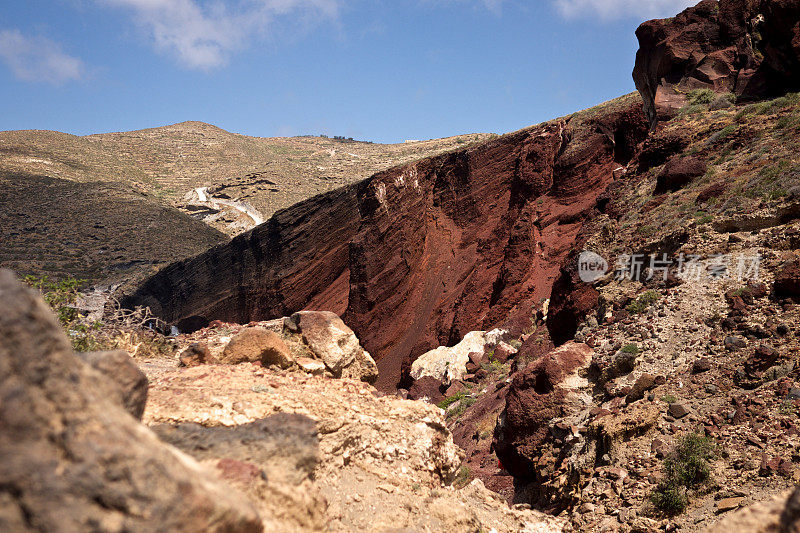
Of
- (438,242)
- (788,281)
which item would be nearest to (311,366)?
(788,281)

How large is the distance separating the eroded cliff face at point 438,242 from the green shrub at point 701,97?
10.8 ft

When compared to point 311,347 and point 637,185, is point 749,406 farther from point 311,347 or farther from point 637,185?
point 637,185

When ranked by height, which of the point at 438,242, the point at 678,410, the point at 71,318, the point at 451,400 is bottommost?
the point at 451,400

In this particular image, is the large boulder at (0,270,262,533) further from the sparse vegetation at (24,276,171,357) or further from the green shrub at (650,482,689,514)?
the sparse vegetation at (24,276,171,357)

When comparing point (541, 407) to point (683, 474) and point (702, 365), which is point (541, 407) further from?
point (683, 474)

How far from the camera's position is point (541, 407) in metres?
8.78

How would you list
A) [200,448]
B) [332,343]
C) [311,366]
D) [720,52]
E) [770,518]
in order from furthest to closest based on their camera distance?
[720,52], [332,343], [311,366], [200,448], [770,518]

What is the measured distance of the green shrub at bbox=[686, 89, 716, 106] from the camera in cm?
1495

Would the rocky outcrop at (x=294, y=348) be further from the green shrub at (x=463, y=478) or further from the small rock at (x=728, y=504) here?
the small rock at (x=728, y=504)

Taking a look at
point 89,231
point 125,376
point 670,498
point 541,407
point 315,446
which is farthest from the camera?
point 89,231

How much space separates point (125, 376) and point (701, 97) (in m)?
17.0

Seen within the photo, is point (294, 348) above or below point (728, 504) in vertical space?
above

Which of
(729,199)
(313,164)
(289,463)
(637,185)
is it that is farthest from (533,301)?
(313,164)

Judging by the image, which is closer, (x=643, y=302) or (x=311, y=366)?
(x=311, y=366)
